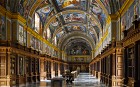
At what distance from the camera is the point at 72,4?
136 ft

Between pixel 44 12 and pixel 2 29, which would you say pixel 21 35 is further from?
pixel 44 12

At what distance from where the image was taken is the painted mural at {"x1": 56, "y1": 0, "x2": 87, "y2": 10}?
39.7 m

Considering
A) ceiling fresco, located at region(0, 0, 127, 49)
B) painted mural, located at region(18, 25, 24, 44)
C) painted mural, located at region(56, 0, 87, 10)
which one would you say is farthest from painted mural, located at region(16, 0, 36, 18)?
painted mural, located at region(56, 0, 87, 10)

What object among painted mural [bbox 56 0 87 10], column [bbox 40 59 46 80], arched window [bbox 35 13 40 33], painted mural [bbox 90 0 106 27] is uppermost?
painted mural [bbox 56 0 87 10]

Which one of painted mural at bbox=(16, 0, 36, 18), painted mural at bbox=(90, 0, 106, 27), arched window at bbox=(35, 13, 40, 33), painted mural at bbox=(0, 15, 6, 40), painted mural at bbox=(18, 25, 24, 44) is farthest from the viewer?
arched window at bbox=(35, 13, 40, 33)

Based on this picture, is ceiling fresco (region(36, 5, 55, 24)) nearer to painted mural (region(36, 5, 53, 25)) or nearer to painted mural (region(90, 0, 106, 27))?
painted mural (region(36, 5, 53, 25))

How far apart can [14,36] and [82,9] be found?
17377mm

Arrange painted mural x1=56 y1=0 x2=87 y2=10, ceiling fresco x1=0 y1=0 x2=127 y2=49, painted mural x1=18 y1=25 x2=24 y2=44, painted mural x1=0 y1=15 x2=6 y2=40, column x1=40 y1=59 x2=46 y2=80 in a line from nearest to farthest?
painted mural x1=0 y1=15 x2=6 y2=40 → ceiling fresco x1=0 y1=0 x2=127 y2=49 → painted mural x1=18 y1=25 x2=24 y2=44 → painted mural x1=56 y1=0 x2=87 y2=10 → column x1=40 y1=59 x2=46 y2=80

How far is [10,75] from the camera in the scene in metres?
24.8

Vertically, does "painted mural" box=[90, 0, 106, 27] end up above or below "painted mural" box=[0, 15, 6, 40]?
above

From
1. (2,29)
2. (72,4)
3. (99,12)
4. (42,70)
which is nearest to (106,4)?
(99,12)

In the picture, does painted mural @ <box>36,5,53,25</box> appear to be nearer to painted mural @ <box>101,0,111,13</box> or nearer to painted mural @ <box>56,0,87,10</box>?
painted mural @ <box>56,0,87,10</box>

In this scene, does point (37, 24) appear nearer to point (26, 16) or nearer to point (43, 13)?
point (43, 13)

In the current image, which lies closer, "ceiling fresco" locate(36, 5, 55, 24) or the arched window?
"ceiling fresco" locate(36, 5, 55, 24)
